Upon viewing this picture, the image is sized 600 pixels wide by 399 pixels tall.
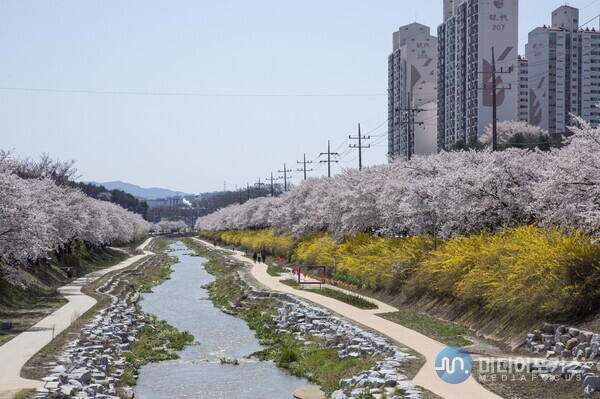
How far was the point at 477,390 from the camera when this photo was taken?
54.5 feet

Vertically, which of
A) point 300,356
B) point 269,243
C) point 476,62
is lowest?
point 269,243

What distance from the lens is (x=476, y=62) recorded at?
149125mm

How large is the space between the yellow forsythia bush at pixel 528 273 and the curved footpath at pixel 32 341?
14563mm

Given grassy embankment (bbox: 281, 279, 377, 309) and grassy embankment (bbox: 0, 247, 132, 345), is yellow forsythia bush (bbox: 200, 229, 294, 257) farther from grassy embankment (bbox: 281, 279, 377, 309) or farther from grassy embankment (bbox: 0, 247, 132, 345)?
grassy embankment (bbox: 281, 279, 377, 309)

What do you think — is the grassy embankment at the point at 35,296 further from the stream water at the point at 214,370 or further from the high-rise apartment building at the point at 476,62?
the high-rise apartment building at the point at 476,62

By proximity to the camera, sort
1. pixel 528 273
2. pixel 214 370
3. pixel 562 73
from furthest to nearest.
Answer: pixel 562 73
pixel 214 370
pixel 528 273

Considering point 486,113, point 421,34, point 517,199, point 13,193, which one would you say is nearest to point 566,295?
point 517,199

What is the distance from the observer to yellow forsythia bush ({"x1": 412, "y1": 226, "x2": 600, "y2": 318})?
20906 millimetres

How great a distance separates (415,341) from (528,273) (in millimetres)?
4372

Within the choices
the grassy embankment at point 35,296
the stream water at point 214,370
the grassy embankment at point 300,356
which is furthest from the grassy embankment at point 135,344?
the grassy embankment at point 300,356

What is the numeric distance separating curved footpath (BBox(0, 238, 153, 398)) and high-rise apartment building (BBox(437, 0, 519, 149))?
111m

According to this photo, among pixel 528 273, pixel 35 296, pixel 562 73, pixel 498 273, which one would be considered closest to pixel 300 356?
pixel 498 273

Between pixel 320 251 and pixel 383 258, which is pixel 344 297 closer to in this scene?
pixel 383 258

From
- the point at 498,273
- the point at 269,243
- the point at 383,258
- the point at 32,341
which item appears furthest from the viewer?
the point at 269,243
